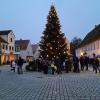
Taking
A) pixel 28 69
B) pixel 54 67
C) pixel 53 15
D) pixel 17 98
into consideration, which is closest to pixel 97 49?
pixel 53 15

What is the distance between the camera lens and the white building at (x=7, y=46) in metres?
86.9

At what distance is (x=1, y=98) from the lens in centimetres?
1395

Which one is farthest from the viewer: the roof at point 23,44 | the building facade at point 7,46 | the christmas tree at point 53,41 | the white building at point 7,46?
the roof at point 23,44

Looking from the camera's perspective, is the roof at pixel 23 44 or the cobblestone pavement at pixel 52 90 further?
the roof at pixel 23 44

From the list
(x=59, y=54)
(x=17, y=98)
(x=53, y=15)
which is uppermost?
(x=53, y=15)

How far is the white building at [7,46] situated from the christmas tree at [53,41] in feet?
133

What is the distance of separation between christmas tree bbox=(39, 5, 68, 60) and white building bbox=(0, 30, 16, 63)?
133 feet

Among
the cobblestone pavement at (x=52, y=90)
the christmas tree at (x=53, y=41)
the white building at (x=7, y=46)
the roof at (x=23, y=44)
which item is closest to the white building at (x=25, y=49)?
the roof at (x=23, y=44)

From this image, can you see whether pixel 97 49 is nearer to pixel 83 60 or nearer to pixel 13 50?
pixel 83 60

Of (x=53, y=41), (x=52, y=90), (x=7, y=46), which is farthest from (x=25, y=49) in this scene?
(x=52, y=90)

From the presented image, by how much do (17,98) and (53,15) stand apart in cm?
3243

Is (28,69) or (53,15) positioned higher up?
(53,15)

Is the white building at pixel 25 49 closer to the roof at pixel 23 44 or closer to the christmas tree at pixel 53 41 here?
the roof at pixel 23 44

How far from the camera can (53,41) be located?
44844 mm
